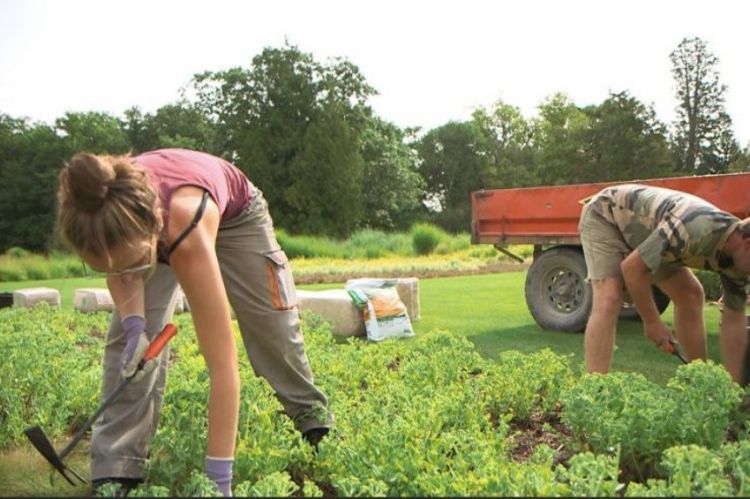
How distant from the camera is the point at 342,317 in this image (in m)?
7.98

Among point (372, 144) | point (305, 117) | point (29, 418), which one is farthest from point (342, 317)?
point (372, 144)

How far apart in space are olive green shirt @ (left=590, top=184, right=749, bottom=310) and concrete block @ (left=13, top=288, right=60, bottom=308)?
1023 centimetres

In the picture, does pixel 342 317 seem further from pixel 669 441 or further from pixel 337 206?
pixel 337 206

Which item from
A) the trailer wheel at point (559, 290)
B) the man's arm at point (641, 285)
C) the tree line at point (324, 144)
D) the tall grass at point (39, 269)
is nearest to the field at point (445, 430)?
the man's arm at point (641, 285)

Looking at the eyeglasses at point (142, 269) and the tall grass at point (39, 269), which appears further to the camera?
the tall grass at point (39, 269)

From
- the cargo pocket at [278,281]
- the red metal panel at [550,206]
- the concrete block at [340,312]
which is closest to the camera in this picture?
the cargo pocket at [278,281]

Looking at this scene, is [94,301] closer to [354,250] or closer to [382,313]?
[382,313]

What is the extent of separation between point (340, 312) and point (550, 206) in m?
2.67

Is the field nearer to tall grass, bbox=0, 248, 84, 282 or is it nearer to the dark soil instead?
the dark soil

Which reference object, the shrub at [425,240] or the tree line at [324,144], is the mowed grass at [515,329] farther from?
the tree line at [324,144]

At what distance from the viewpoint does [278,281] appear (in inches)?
125

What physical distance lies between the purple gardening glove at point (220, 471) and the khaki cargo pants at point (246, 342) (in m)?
0.68

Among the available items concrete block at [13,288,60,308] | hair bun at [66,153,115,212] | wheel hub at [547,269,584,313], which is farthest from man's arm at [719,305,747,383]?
concrete block at [13,288,60,308]

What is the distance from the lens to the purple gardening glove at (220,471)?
7.55ft
